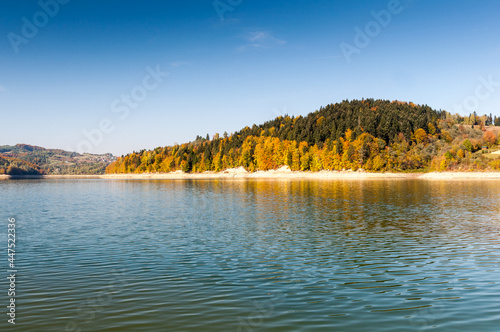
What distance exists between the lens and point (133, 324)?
12.7 m

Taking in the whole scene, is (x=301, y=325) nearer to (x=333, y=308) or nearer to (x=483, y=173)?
(x=333, y=308)

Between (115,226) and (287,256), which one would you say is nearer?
(287,256)

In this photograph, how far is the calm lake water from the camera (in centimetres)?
1310

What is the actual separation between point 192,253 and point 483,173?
6836 inches

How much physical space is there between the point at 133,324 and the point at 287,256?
12.5m

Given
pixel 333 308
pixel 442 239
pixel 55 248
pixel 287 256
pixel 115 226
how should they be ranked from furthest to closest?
1. pixel 115 226
2. pixel 442 239
3. pixel 55 248
4. pixel 287 256
5. pixel 333 308

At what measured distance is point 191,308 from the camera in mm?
14188

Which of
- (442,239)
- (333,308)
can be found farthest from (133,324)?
(442,239)

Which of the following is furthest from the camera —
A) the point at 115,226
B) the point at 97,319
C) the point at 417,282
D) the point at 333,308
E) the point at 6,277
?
the point at 115,226

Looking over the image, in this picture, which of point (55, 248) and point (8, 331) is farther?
point (55, 248)

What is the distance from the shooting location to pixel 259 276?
1867 centimetres

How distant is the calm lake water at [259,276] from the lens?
43.0ft

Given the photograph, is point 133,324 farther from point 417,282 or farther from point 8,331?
point 417,282

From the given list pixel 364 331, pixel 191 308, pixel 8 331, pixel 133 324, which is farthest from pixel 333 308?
pixel 8 331
